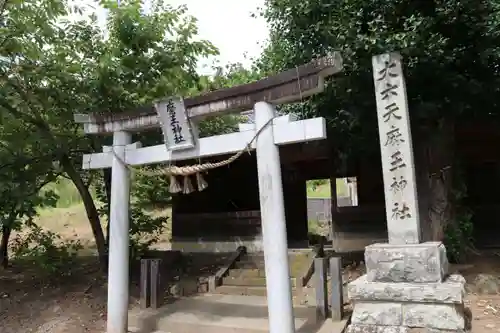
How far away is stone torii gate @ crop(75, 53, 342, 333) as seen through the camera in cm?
534

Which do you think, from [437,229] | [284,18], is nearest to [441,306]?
[437,229]

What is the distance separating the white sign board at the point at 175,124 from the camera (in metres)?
6.31

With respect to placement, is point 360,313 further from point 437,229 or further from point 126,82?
point 126,82

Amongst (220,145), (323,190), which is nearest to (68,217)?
(323,190)

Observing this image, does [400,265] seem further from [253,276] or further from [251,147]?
[253,276]

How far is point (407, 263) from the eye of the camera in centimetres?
536

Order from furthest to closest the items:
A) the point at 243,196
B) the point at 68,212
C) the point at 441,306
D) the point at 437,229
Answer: the point at 68,212 < the point at 243,196 < the point at 437,229 < the point at 441,306

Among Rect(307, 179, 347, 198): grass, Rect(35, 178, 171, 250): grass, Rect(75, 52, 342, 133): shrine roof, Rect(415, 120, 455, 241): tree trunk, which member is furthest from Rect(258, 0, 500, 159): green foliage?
Rect(307, 179, 347, 198): grass

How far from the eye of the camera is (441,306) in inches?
200

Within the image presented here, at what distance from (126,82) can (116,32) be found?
1093 millimetres

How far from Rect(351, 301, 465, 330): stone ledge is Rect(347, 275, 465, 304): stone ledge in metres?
0.08

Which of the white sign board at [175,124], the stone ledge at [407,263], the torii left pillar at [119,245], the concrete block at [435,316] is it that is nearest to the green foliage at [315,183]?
the torii left pillar at [119,245]

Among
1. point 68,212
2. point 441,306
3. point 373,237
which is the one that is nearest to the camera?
point 441,306

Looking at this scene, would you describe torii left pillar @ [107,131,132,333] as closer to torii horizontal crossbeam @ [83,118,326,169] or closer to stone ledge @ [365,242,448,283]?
torii horizontal crossbeam @ [83,118,326,169]
